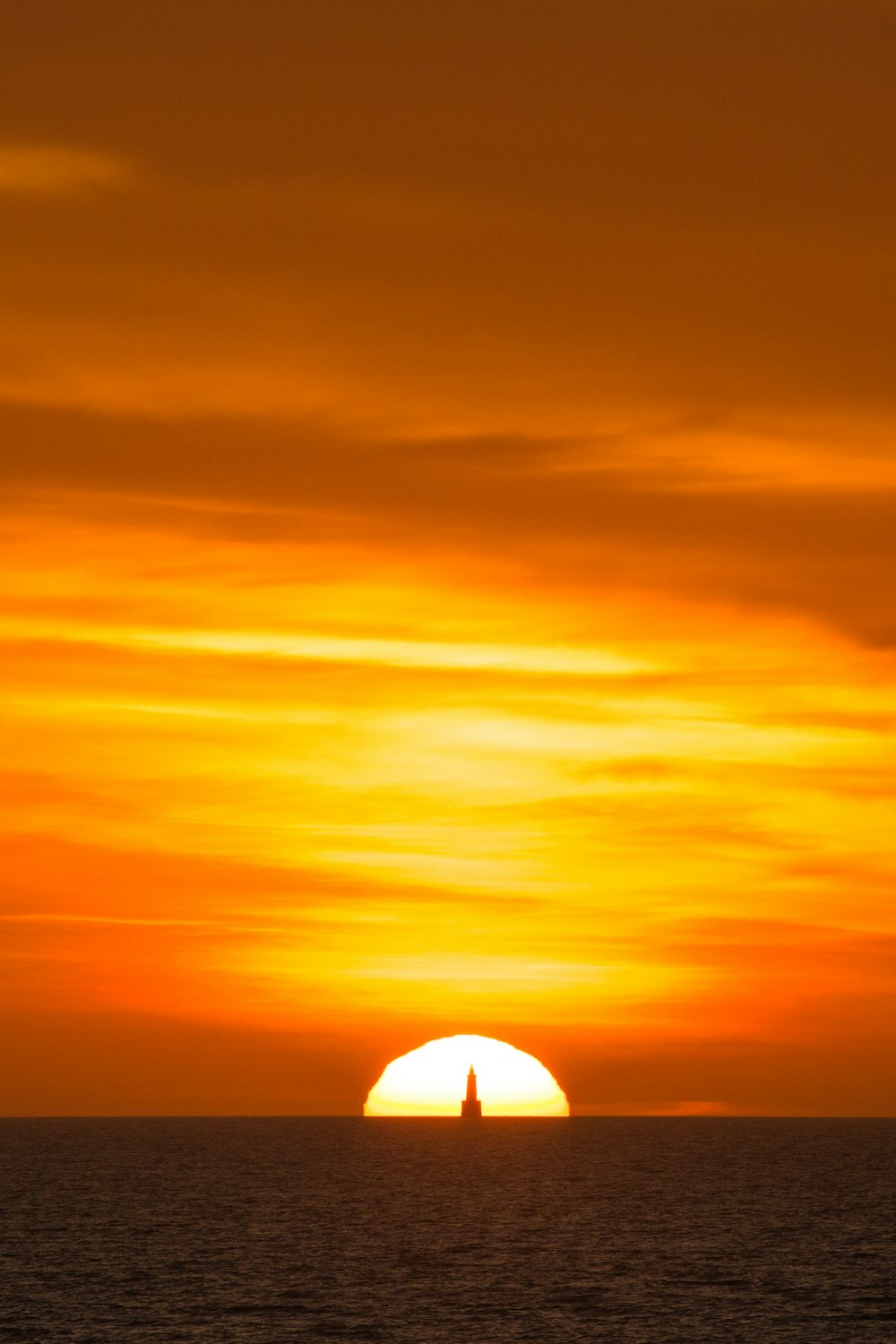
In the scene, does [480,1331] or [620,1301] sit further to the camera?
[620,1301]

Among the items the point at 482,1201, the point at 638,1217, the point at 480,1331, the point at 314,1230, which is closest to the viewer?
the point at 480,1331

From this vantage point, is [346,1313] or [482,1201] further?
[482,1201]

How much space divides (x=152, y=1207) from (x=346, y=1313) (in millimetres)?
81941

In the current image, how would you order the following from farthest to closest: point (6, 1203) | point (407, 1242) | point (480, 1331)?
point (6, 1203) → point (407, 1242) → point (480, 1331)

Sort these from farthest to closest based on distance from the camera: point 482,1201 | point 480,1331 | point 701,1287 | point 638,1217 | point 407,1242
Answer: point 482,1201
point 638,1217
point 407,1242
point 701,1287
point 480,1331

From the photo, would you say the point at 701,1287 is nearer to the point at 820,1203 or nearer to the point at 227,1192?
the point at 820,1203

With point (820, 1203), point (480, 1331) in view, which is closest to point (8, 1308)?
point (480, 1331)

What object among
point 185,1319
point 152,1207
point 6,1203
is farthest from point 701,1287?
point 6,1203

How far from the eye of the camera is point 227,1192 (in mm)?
199750

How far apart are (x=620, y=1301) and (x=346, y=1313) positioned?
15747mm

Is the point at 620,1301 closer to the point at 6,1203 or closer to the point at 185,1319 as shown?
the point at 185,1319

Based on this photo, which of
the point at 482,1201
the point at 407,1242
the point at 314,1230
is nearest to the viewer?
the point at 407,1242

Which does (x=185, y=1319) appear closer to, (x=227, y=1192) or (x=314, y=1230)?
(x=314, y=1230)

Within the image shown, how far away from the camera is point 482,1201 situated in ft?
620
